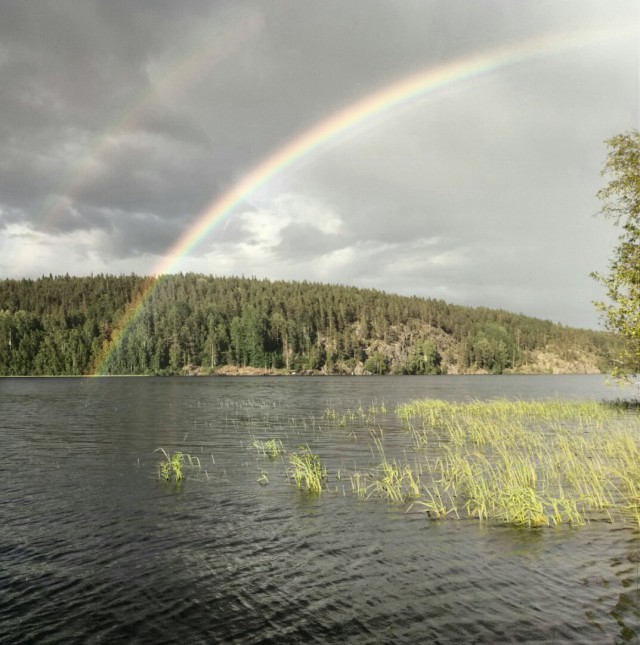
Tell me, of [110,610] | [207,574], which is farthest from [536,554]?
[110,610]

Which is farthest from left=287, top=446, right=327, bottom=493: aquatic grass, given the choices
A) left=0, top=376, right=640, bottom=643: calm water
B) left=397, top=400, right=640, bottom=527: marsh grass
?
left=397, top=400, right=640, bottom=527: marsh grass

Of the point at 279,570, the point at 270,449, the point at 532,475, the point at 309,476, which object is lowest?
the point at 279,570

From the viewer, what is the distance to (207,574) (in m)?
13.6

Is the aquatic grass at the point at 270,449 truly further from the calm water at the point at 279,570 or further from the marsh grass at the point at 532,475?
the marsh grass at the point at 532,475

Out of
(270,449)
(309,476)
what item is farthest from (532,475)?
(270,449)

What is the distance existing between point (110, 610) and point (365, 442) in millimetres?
25486

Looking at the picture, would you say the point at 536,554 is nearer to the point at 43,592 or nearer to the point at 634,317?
the point at 43,592

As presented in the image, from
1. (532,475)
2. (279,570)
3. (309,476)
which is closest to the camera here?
(279,570)

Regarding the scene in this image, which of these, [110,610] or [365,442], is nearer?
[110,610]

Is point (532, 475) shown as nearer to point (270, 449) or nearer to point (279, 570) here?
point (279, 570)

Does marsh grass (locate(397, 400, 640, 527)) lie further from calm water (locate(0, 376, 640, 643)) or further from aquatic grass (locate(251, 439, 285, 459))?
aquatic grass (locate(251, 439, 285, 459))

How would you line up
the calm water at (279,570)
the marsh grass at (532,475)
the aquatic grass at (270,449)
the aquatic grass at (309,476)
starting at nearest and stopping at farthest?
the calm water at (279,570)
the marsh grass at (532,475)
the aquatic grass at (309,476)
the aquatic grass at (270,449)

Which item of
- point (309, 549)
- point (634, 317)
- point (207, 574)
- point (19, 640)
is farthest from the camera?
point (634, 317)

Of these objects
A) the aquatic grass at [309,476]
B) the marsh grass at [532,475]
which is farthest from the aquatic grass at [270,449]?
the marsh grass at [532,475]
